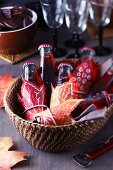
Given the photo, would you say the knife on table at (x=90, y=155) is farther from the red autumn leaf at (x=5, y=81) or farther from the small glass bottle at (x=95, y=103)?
the red autumn leaf at (x=5, y=81)

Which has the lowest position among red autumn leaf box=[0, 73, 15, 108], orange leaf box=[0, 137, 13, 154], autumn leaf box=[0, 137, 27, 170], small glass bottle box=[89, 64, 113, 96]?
red autumn leaf box=[0, 73, 15, 108]

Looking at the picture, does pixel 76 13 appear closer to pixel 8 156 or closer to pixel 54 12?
pixel 54 12

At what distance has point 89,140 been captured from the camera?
0.72 meters

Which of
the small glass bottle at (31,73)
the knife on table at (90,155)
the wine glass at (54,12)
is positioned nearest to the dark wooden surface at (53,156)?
the knife on table at (90,155)

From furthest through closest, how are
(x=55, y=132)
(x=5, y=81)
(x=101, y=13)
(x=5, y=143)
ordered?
(x=101, y=13)
(x=5, y=81)
(x=5, y=143)
(x=55, y=132)

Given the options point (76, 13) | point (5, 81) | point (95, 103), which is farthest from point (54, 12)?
point (95, 103)

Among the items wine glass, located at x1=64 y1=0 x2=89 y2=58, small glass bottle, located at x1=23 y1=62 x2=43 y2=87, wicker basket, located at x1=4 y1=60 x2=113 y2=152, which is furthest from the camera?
wine glass, located at x1=64 y1=0 x2=89 y2=58

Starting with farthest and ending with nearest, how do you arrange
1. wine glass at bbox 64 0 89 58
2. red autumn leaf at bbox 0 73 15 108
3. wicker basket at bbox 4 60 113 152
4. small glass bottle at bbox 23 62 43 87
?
wine glass at bbox 64 0 89 58
red autumn leaf at bbox 0 73 15 108
small glass bottle at bbox 23 62 43 87
wicker basket at bbox 4 60 113 152

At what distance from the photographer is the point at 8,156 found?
0.68 metres

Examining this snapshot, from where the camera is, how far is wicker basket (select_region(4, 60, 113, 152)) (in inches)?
24.2

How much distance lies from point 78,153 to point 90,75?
171mm

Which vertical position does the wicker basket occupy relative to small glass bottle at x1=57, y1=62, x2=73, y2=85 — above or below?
below

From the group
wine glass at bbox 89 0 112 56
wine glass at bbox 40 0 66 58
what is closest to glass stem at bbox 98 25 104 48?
wine glass at bbox 89 0 112 56

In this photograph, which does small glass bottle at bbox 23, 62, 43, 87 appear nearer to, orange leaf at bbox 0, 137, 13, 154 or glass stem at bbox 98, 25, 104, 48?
orange leaf at bbox 0, 137, 13, 154
